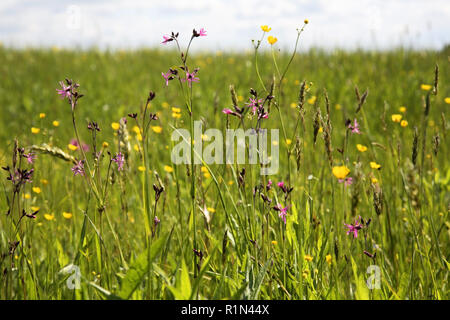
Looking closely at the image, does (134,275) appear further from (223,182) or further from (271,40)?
(271,40)

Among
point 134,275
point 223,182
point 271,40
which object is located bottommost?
point 134,275

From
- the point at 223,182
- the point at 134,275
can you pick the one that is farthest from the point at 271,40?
the point at 134,275

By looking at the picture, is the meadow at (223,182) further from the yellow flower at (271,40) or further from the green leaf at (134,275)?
the yellow flower at (271,40)

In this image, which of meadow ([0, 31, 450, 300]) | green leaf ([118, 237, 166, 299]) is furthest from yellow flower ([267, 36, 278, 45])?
green leaf ([118, 237, 166, 299])

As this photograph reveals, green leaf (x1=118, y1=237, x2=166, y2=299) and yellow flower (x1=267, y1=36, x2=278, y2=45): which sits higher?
yellow flower (x1=267, y1=36, x2=278, y2=45)

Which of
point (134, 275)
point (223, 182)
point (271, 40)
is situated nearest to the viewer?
point (134, 275)

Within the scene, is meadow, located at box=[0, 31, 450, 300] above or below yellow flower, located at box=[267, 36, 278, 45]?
below

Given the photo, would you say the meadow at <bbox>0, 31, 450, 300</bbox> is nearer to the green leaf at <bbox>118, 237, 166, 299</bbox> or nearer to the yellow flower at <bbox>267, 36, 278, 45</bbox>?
the green leaf at <bbox>118, 237, 166, 299</bbox>

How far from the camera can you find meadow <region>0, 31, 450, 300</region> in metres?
1.40

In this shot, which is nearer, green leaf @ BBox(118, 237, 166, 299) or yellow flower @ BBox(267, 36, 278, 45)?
green leaf @ BBox(118, 237, 166, 299)

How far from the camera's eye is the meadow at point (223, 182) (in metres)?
1.40

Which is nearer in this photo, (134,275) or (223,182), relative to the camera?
(134,275)

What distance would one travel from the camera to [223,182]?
4.47 ft

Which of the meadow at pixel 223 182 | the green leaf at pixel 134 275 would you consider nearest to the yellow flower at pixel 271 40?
the meadow at pixel 223 182
